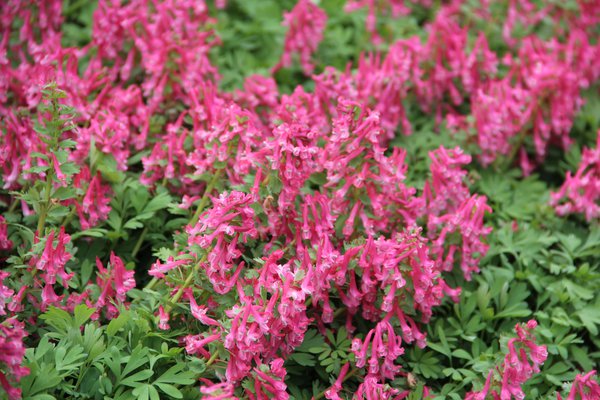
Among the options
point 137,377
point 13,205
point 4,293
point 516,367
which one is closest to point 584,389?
point 516,367

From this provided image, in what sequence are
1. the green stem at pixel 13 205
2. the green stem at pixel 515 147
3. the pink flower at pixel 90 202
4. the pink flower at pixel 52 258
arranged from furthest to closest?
the green stem at pixel 515 147
the green stem at pixel 13 205
the pink flower at pixel 90 202
the pink flower at pixel 52 258

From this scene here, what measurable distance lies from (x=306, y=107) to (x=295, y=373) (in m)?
1.28

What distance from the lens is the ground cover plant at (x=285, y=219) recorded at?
226 cm

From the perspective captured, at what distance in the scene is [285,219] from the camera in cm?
255

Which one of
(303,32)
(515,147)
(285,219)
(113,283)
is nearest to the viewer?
(113,283)

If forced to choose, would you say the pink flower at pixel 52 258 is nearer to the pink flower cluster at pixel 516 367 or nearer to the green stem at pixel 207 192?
the green stem at pixel 207 192

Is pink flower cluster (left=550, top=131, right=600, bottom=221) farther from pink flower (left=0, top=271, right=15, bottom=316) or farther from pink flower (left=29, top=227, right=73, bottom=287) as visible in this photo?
pink flower (left=0, top=271, right=15, bottom=316)

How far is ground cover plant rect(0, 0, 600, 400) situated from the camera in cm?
226

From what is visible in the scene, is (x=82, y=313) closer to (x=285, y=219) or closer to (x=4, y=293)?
(x=4, y=293)

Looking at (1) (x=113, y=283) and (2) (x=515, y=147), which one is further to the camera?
(2) (x=515, y=147)

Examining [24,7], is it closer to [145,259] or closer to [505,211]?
[145,259]

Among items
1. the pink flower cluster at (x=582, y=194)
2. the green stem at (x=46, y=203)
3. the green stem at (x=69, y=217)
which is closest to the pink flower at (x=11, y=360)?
the green stem at (x=46, y=203)

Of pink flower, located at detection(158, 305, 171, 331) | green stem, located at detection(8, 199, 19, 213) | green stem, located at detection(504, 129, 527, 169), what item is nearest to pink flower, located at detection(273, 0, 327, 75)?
green stem, located at detection(504, 129, 527, 169)

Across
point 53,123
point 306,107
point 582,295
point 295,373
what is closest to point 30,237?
point 53,123
